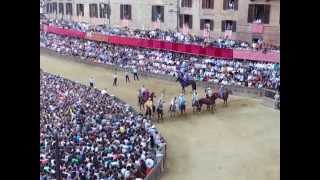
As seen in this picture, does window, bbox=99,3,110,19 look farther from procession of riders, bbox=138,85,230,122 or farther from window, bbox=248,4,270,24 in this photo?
window, bbox=248,4,270,24

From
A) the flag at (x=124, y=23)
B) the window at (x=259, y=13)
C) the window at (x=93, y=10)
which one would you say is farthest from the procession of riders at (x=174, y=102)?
the window at (x=259, y=13)

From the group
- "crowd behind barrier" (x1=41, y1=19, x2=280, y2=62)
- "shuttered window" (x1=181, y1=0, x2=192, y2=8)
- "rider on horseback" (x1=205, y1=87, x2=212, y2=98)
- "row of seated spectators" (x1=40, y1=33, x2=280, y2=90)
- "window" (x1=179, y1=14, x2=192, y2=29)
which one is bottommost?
"rider on horseback" (x1=205, y1=87, x2=212, y2=98)

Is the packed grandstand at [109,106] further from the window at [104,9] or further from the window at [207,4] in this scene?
the window at [207,4]

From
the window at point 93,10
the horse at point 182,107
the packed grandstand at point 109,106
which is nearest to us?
the packed grandstand at point 109,106

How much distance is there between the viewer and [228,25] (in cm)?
1414

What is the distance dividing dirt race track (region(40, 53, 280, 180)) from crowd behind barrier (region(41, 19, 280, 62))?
2.24 feet

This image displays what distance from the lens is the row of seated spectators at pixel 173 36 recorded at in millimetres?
11778

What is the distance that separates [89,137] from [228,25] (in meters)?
6.54

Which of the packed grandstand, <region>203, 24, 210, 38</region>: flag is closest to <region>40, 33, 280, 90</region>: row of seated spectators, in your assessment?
the packed grandstand

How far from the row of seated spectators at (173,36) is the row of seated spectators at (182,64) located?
1.02 ft

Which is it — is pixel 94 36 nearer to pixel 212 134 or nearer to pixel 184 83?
pixel 184 83

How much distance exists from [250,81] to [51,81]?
5.17 m

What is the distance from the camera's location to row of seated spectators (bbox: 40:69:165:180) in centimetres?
783
